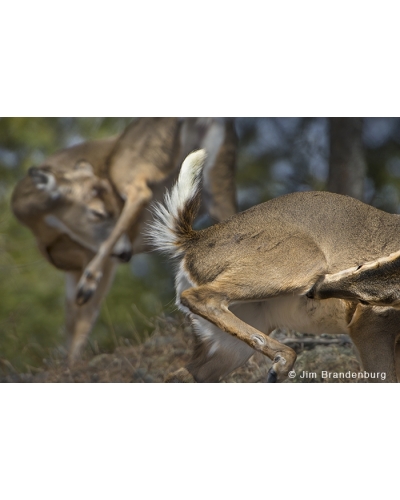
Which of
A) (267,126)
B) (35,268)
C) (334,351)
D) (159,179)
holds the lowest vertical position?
(334,351)

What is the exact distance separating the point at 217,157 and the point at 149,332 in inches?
43.4

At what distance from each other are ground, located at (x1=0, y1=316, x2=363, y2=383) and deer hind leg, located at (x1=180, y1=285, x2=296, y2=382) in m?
0.52

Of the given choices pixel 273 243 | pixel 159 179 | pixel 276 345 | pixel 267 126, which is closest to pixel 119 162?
pixel 159 179

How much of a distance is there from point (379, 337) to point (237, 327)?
2.52 ft

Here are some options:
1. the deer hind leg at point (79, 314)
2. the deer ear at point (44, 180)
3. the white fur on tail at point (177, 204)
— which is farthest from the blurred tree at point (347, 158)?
the deer ear at point (44, 180)

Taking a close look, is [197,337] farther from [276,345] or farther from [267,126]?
[267,126]

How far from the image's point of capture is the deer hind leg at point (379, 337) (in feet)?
11.8

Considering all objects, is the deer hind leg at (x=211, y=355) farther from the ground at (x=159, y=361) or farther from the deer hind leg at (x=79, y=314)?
the deer hind leg at (x=79, y=314)

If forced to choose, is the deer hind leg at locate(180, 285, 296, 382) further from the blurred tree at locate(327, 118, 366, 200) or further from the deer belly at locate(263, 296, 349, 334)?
the blurred tree at locate(327, 118, 366, 200)

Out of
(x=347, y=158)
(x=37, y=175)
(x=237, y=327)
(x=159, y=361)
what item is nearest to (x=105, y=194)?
(x=37, y=175)

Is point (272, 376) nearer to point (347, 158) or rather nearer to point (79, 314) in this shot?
point (79, 314)

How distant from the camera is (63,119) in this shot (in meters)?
4.06

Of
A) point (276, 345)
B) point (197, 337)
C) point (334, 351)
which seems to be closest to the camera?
point (276, 345)

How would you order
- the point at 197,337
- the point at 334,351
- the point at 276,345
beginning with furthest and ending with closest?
the point at 334,351, the point at 197,337, the point at 276,345
